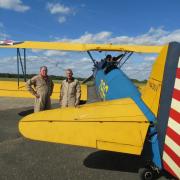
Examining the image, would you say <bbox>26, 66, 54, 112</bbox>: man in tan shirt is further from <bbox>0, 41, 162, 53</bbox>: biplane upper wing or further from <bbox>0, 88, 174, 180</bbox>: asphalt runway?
<bbox>0, 41, 162, 53</bbox>: biplane upper wing

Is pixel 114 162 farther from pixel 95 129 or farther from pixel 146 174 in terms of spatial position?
pixel 95 129

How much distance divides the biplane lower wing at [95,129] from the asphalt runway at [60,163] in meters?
0.49

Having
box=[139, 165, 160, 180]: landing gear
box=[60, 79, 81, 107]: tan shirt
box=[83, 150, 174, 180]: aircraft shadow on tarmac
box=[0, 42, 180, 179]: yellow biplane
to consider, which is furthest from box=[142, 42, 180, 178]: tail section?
box=[60, 79, 81, 107]: tan shirt

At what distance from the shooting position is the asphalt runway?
14.4 feet

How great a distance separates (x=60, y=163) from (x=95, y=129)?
1313 mm

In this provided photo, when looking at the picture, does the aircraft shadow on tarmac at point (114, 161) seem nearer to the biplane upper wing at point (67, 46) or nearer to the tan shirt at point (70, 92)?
the tan shirt at point (70, 92)

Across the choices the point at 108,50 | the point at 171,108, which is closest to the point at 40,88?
the point at 171,108

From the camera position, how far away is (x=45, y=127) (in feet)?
12.7

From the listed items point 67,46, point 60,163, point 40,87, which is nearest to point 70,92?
point 40,87

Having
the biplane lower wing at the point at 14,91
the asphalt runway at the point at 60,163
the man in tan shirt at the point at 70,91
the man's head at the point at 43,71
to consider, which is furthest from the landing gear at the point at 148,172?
the biplane lower wing at the point at 14,91

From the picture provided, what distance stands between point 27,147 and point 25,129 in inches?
77.2

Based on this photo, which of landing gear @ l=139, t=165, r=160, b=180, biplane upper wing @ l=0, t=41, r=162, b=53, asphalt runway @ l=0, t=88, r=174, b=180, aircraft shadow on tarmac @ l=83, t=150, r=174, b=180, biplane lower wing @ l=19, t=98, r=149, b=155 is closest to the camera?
biplane lower wing @ l=19, t=98, r=149, b=155

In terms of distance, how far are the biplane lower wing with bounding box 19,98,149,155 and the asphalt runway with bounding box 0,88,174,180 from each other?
488 millimetres

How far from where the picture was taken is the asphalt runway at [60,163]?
438cm
